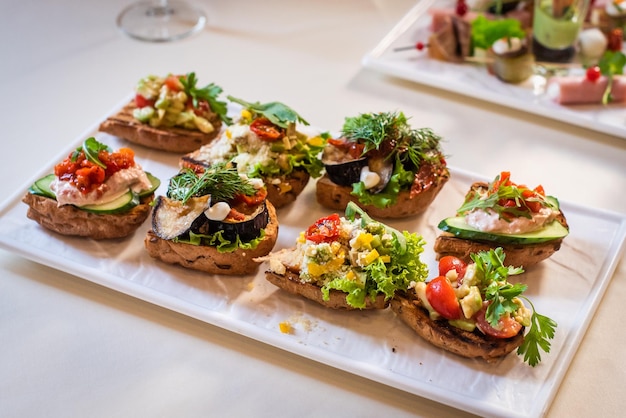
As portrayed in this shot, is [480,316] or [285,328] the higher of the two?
[480,316]

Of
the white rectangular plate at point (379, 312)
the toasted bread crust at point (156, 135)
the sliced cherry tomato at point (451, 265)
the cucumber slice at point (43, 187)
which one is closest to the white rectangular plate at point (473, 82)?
the white rectangular plate at point (379, 312)

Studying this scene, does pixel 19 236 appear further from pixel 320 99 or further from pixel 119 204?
pixel 320 99

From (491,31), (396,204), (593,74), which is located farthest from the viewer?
(491,31)

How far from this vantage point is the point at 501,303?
3605 millimetres

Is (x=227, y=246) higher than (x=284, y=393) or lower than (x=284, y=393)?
higher

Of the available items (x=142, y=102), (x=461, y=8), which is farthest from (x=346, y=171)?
(x=461, y=8)

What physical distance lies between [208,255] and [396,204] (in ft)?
3.85

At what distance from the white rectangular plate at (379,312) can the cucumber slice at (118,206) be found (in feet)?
0.70

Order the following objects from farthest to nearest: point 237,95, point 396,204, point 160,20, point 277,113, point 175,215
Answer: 1. point 160,20
2. point 237,95
3. point 277,113
4. point 396,204
5. point 175,215

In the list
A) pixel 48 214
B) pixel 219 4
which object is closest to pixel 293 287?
pixel 48 214

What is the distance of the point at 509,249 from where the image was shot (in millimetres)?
4160

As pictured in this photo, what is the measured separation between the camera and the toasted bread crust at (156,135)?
16.6ft

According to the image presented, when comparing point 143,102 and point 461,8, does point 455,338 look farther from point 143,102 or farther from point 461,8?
point 461,8

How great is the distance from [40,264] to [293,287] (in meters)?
1.51
